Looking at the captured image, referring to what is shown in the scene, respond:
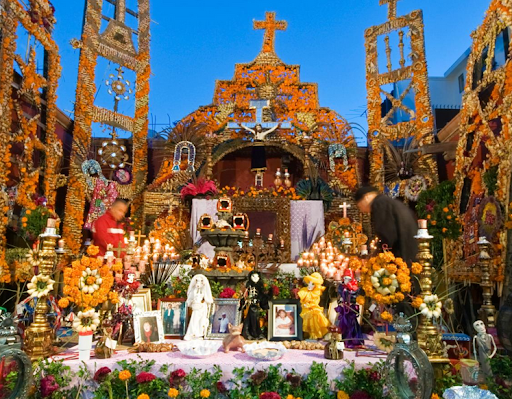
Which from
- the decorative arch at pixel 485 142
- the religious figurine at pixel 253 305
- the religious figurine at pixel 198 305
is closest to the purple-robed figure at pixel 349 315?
the religious figurine at pixel 253 305

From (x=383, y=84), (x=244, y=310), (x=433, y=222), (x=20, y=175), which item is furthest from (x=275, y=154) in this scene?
(x=244, y=310)

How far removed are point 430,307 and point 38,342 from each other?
12.4ft

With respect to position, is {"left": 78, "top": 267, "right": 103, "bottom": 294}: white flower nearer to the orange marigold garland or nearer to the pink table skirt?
the orange marigold garland

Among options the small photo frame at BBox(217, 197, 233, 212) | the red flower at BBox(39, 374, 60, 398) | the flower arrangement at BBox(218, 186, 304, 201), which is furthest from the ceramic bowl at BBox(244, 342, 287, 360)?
the flower arrangement at BBox(218, 186, 304, 201)

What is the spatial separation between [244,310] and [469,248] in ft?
17.7

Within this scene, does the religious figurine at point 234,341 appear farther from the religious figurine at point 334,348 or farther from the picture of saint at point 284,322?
the religious figurine at point 334,348

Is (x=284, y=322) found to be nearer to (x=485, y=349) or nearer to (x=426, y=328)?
(x=426, y=328)

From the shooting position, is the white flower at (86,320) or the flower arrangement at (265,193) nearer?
the white flower at (86,320)

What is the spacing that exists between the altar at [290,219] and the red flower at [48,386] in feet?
25.0

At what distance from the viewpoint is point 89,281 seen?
387 cm

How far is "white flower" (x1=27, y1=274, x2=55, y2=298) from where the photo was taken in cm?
394

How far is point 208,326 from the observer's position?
15.8ft

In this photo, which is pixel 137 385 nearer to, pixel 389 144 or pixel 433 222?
pixel 433 222

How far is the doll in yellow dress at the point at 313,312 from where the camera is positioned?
16.0 ft
